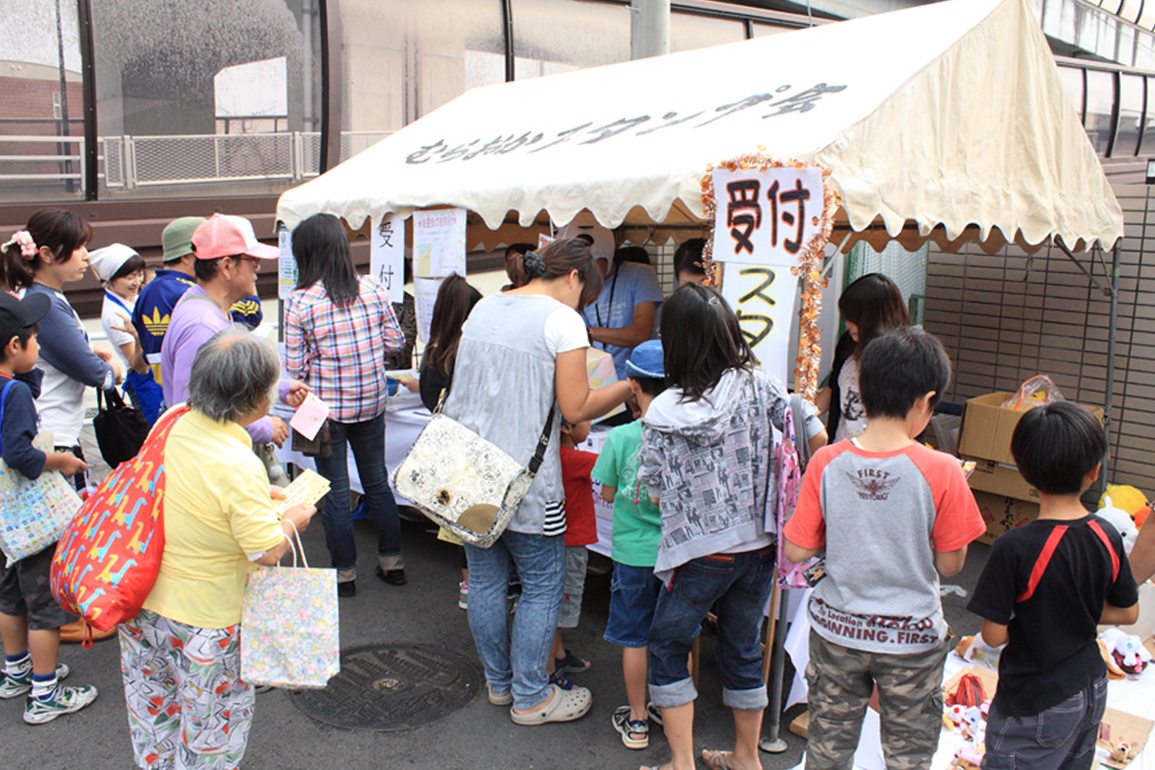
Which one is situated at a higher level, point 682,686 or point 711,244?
point 711,244

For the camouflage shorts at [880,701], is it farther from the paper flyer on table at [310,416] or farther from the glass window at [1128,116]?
the glass window at [1128,116]

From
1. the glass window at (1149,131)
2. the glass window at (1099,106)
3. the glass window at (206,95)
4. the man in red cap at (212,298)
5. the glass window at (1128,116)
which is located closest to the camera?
the man in red cap at (212,298)

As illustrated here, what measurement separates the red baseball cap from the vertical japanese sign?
76.7 inches

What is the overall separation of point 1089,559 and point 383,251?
4.20m

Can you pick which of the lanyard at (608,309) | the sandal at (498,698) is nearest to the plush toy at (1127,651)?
the sandal at (498,698)

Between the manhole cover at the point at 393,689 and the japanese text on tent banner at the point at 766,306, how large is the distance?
75.3 inches

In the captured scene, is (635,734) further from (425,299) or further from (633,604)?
(425,299)

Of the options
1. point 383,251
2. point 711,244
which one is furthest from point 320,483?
point 383,251

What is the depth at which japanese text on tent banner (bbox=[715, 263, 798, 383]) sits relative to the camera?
302 cm

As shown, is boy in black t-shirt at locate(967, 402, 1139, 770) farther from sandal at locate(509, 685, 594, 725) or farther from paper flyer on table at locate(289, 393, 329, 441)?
paper flyer on table at locate(289, 393, 329, 441)

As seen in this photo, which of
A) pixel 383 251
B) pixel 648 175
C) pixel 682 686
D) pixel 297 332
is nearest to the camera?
pixel 682 686

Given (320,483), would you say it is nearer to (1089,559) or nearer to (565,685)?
(565,685)

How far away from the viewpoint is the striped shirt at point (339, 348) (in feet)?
13.1

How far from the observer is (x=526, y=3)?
9.17m
